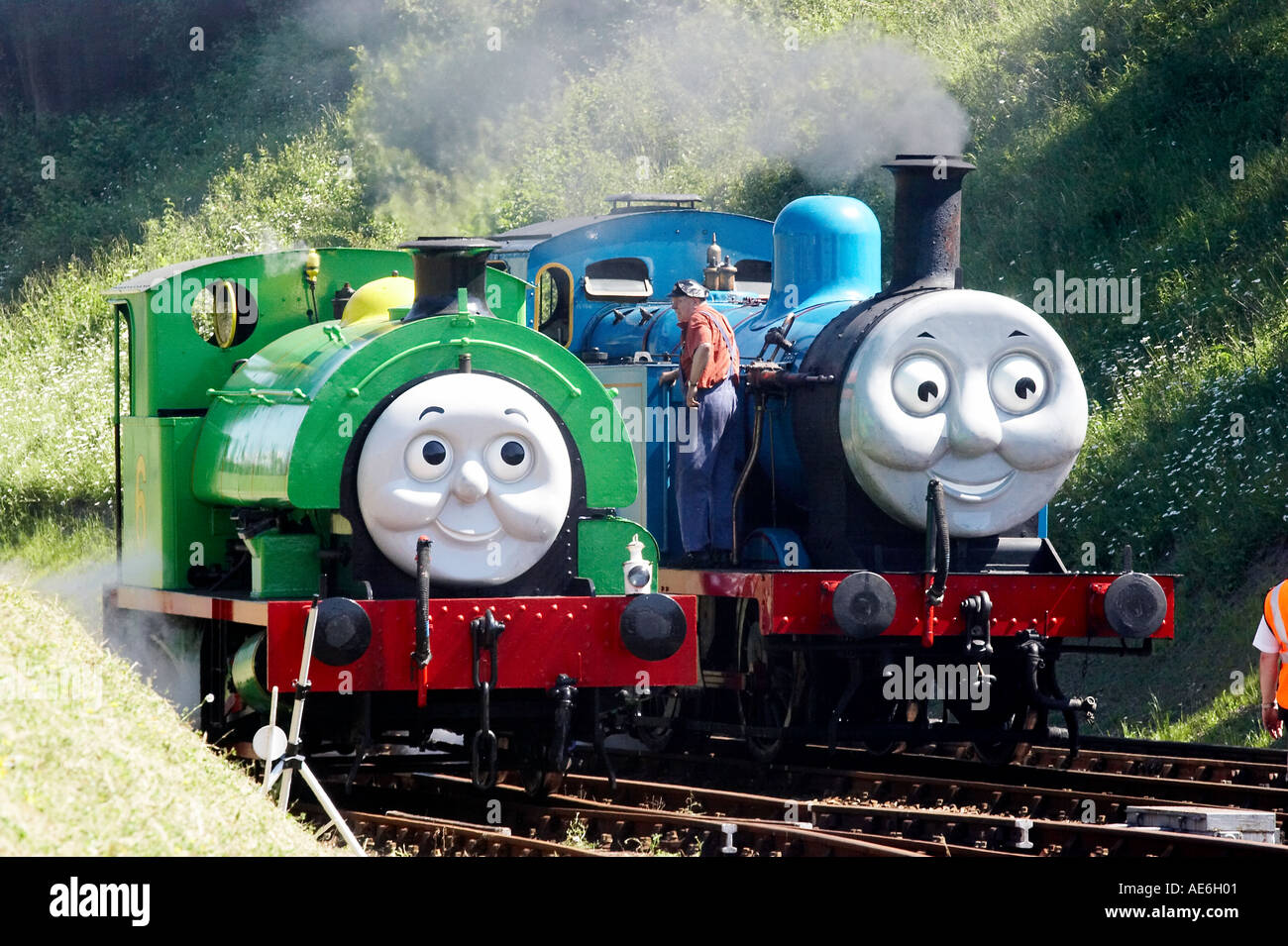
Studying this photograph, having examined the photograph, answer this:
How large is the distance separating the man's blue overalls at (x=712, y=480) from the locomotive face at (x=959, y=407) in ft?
2.86

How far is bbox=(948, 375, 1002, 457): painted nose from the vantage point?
9.19 m

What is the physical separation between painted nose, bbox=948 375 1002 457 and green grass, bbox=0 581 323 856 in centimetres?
380

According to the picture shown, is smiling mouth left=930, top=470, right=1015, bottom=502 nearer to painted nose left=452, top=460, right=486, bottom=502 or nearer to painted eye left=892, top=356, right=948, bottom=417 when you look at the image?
painted eye left=892, top=356, right=948, bottom=417

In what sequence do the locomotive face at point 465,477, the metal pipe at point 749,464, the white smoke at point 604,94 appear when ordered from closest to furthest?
1. the locomotive face at point 465,477
2. the metal pipe at point 749,464
3. the white smoke at point 604,94

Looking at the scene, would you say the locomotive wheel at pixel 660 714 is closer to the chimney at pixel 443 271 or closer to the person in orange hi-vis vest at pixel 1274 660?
the chimney at pixel 443 271

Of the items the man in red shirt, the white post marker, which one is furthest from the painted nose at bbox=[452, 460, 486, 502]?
the man in red shirt

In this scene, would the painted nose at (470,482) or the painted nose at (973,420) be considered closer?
the painted nose at (470,482)

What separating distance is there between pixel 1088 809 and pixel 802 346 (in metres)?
2.87

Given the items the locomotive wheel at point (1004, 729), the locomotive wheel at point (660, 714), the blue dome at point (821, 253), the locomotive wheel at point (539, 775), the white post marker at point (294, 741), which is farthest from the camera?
the locomotive wheel at point (660, 714)

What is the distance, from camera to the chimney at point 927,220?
9586mm

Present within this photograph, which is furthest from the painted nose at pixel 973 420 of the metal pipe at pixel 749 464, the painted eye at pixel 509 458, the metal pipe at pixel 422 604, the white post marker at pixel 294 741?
the white post marker at pixel 294 741

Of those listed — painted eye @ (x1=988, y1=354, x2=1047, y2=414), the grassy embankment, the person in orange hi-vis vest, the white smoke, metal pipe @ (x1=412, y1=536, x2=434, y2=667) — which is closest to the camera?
the grassy embankment

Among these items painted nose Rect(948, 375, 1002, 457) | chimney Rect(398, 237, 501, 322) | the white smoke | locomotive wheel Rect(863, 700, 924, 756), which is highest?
the white smoke

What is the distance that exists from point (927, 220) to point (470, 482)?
3047 millimetres
